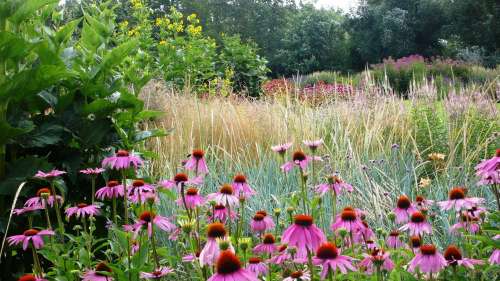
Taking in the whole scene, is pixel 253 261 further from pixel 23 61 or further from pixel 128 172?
pixel 23 61

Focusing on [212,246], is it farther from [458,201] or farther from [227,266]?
[458,201]

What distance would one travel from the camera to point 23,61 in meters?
2.53

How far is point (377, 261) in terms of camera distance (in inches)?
53.4

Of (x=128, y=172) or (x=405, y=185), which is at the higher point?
(x=128, y=172)

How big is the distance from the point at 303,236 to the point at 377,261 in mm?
259

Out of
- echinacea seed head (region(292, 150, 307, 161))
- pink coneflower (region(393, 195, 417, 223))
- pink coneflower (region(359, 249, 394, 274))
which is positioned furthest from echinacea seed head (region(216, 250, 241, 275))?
echinacea seed head (region(292, 150, 307, 161))

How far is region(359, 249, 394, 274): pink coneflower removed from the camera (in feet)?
4.47

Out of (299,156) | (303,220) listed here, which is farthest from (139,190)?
(303,220)

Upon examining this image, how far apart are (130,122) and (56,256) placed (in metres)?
1.01

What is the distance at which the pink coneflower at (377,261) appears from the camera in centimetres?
136

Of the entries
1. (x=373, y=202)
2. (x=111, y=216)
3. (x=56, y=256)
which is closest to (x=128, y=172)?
(x=111, y=216)

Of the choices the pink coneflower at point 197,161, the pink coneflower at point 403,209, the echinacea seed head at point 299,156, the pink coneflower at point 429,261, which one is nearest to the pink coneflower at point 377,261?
the pink coneflower at point 429,261

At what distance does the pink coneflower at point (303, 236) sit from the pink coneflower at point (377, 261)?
0.67ft

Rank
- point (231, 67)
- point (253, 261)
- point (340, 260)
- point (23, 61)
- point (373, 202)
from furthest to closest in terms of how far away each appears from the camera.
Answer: point (231, 67), point (373, 202), point (23, 61), point (253, 261), point (340, 260)
